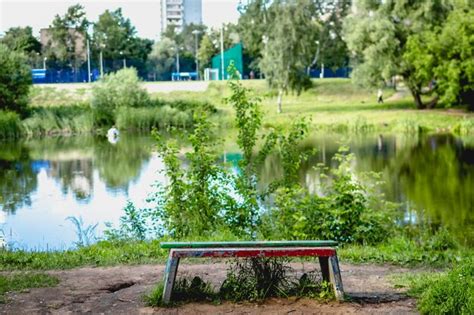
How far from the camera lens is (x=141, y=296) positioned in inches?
277

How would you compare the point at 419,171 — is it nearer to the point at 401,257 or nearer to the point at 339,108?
the point at 401,257

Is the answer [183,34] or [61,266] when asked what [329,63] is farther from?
[61,266]

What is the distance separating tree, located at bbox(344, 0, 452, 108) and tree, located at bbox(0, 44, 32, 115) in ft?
75.5

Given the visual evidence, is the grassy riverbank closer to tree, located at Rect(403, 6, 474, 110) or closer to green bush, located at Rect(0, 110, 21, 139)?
green bush, located at Rect(0, 110, 21, 139)

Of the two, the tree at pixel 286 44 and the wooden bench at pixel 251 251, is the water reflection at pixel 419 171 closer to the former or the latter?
the wooden bench at pixel 251 251

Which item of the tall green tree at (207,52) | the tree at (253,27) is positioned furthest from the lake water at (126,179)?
the tall green tree at (207,52)

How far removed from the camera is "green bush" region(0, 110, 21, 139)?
45562mm

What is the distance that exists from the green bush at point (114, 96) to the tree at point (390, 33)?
16.1 m

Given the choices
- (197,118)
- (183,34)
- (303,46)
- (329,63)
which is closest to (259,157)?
(197,118)

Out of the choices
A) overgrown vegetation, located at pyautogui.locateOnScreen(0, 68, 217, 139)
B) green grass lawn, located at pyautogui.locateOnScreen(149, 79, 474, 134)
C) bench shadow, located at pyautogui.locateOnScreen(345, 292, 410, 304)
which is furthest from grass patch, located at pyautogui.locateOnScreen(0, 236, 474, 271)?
overgrown vegetation, located at pyautogui.locateOnScreen(0, 68, 217, 139)

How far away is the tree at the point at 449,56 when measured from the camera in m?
41.8

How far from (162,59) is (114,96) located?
4721cm

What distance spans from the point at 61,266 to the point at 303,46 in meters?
39.7

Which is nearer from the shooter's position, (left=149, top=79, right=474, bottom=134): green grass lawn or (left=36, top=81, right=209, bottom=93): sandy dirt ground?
(left=149, top=79, right=474, bottom=134): green grass lawn
